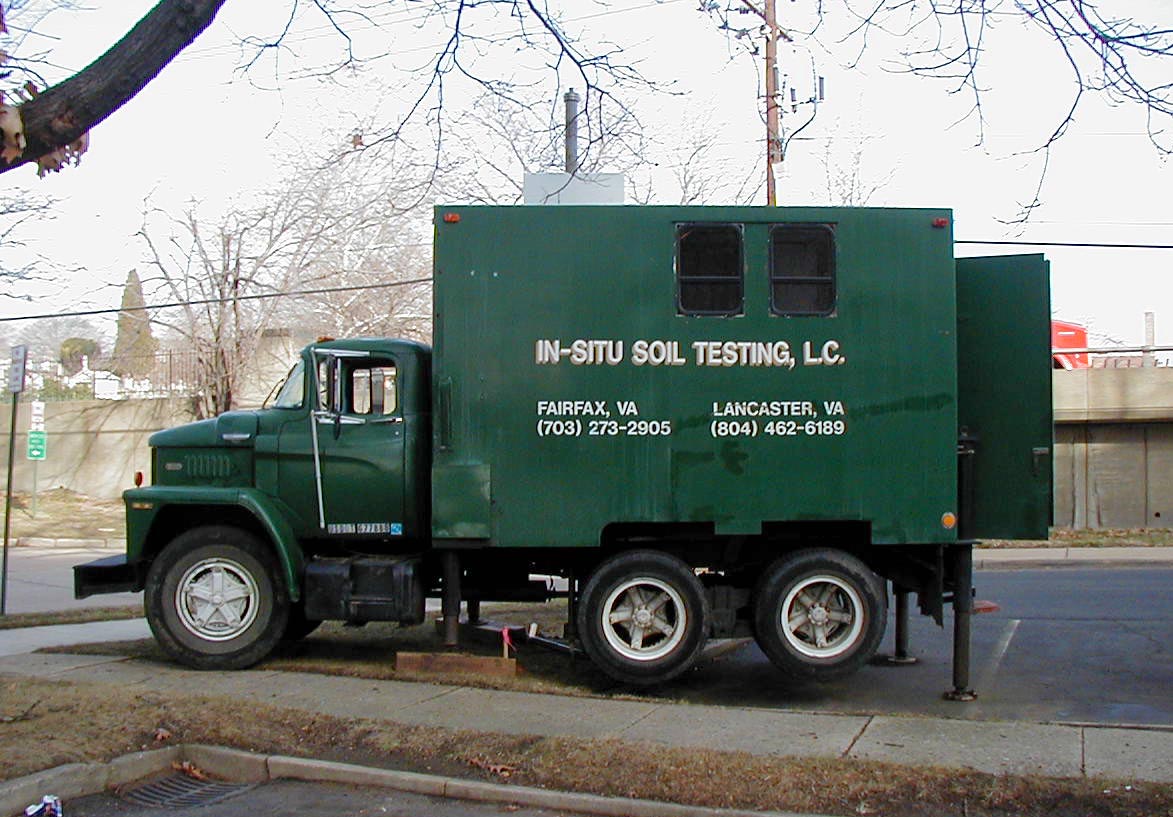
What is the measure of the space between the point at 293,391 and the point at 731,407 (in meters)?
3.47

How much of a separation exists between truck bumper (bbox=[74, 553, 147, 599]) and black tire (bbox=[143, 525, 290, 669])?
0.31m

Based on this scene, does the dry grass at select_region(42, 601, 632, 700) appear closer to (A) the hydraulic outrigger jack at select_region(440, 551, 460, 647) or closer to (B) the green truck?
(A) the hydraulic outrigger jack at select_region(440, 551, 460, 647)

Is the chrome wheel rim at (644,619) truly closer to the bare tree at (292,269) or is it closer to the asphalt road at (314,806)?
the asphalt road at (314,806)

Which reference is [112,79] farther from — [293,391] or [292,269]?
[292,269]

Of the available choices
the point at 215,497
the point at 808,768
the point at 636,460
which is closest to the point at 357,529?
the point at 215,497

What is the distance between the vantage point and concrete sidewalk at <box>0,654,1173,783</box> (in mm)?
6691

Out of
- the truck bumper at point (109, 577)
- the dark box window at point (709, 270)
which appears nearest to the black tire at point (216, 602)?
the truck bumper at point (109, 577)

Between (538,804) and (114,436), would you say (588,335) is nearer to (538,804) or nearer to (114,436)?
(538,804)

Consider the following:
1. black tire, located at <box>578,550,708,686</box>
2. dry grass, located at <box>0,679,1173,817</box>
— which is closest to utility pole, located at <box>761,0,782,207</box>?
black tire, located at <box>578,550,708,686</box>

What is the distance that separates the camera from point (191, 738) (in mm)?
7238

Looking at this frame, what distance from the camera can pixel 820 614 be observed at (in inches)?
344

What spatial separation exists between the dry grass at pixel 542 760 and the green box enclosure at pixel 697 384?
1959 mm

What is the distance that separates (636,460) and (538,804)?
308 centimetres

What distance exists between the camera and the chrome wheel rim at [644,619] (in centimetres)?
873
